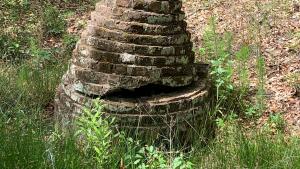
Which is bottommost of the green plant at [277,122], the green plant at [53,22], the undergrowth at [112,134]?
the green plant at [277,122]

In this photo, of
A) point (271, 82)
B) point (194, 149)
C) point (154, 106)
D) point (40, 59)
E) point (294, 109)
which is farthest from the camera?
point (40, 59)

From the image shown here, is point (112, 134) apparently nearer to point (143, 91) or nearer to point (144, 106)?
point (144, 106)

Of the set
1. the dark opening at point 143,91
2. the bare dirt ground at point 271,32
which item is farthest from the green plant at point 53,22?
the dark opening at point 143,91

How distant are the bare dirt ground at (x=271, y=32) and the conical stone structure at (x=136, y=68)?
1.38 m

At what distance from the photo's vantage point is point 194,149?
4.83m

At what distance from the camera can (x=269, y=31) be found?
8.36 m

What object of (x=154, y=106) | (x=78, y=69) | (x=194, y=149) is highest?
(x=78, y=69)

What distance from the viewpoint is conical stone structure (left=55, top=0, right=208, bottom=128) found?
5223mm

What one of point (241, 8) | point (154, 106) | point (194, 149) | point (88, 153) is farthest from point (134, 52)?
point (241, 8)

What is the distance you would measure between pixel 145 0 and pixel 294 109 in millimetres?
2368

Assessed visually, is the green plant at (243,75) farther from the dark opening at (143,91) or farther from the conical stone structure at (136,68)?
the dark opening at (143,91)

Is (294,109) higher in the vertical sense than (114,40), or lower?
lower

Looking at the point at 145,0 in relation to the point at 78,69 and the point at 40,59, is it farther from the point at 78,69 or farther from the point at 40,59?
the point at 40,59

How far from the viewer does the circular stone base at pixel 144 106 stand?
5.16 metres
